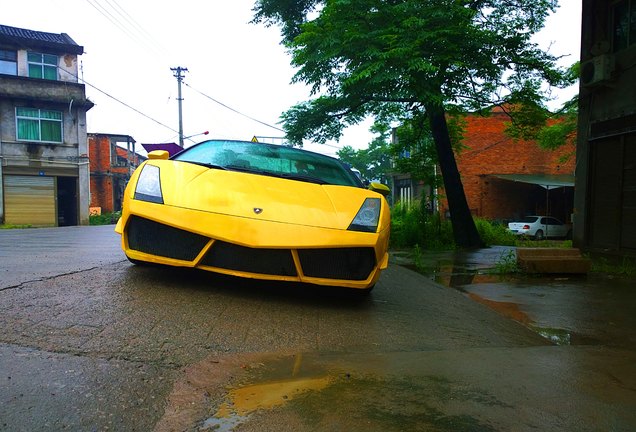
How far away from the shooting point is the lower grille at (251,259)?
3252 mm

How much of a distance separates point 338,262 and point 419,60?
257 inches

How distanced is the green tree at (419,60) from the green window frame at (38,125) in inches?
733

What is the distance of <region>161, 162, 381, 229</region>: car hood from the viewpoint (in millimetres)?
3309

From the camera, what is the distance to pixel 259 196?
346cm

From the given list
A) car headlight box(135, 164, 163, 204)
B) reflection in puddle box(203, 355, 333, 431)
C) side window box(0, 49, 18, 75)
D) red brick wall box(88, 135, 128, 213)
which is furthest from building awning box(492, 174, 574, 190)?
Answer: red brick wall box(88, 135, 128, 213)

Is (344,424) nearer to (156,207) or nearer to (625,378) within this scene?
(625,378)

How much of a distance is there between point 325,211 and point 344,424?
5.88 ft

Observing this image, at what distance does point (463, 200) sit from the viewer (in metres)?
13.2

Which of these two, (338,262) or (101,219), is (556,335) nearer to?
(338,262)

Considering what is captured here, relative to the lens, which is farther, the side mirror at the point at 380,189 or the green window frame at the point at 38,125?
the green window frame at the point at 38,125

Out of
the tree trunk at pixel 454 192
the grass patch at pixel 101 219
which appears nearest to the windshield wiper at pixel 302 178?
the tree trunk at pixel 454 192

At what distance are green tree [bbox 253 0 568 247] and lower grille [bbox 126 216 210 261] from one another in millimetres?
6354

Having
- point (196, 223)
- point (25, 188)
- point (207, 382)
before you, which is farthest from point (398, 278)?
point (25, 188)

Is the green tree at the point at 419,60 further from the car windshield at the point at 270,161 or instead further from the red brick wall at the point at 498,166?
the red brick wall at the point at 498,166
